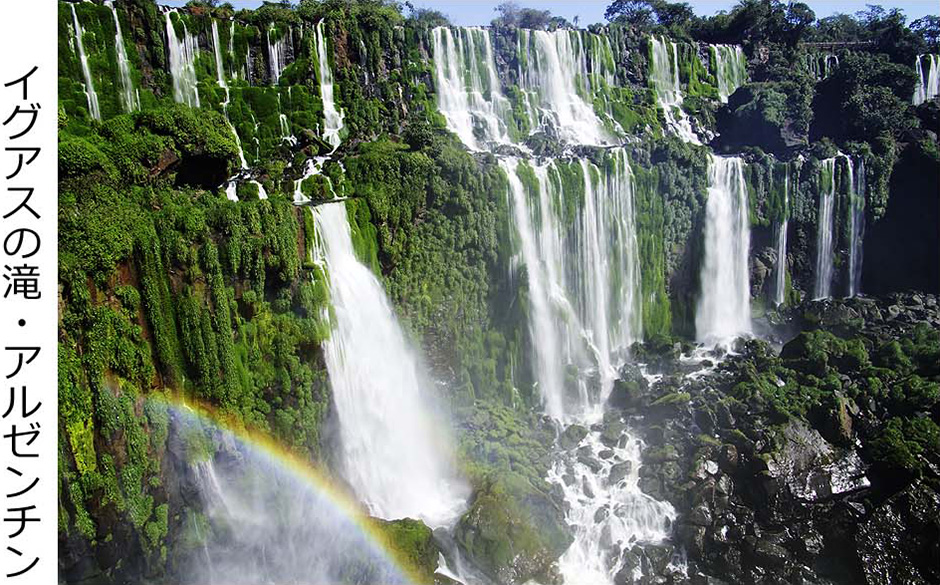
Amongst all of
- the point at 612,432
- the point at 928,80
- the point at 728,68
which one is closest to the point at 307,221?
the point at 612,432

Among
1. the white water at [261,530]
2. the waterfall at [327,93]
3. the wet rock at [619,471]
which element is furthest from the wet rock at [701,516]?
the waterfall at [327,93]

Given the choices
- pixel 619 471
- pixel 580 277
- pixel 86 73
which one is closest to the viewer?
pixel 619 471

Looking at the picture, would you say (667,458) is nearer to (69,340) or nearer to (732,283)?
(732,283)

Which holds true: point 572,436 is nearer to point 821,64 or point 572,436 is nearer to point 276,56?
point 276,56

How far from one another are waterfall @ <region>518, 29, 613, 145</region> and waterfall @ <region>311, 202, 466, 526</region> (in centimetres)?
1826

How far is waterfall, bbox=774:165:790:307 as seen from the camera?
27234 mm

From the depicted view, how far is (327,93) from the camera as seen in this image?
1030 inches

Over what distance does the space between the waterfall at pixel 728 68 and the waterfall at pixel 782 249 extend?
12442mm

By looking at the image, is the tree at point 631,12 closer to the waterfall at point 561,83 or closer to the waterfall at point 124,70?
the waterfall at point 561,83

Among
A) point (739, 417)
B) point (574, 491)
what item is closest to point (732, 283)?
point (739, 417)

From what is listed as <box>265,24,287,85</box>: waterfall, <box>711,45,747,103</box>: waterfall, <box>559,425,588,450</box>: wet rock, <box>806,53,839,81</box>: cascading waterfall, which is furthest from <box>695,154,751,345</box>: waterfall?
<box>806,53,839,81</box>: cascading waterfall

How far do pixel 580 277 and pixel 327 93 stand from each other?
12.9 m

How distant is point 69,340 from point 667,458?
47.5 ft

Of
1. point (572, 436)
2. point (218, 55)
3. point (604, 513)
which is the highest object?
point (218, 55)
